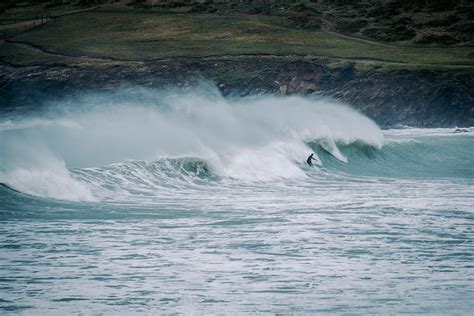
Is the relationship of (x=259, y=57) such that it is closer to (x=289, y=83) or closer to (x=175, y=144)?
(x=289, y=83)

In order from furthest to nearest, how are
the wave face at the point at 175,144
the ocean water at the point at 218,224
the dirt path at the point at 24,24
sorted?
the dirt path at the point at 24,24, the wave face at the point at 175,144, the ocean water at the point at 218,224

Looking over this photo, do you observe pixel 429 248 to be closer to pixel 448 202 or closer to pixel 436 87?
pixel 448 202

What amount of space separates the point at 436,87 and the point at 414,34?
80.8ft

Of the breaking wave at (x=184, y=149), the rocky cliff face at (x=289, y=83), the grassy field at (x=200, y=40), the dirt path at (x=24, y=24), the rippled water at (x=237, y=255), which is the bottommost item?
the rippled water at (x=237, y=255)

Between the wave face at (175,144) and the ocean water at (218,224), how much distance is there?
0.24 feet

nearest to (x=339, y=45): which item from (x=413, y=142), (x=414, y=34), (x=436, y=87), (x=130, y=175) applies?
(x=414, y=34)

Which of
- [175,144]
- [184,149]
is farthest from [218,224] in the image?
[175,144]

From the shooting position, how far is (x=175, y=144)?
90.1ft

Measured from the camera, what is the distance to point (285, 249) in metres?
12.8

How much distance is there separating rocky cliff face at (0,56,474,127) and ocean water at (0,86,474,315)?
31840 millimetres

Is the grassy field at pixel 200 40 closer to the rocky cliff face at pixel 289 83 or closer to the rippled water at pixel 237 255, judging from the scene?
the rocky cliff face at pixel 289 83

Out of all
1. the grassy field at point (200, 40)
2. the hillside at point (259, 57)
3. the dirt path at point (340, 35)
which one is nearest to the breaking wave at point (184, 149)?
the hillside at point (259, 57)

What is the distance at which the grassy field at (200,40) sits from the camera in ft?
254

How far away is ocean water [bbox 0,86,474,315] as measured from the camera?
1007 centimetres
